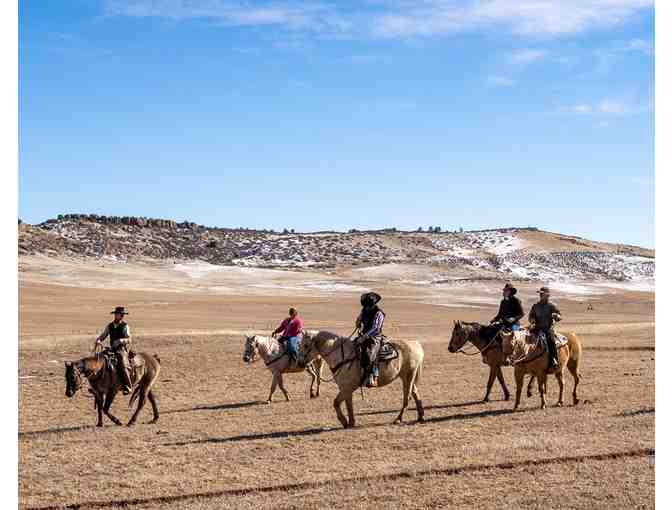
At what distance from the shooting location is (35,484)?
13188mm

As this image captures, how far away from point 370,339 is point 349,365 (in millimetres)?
734

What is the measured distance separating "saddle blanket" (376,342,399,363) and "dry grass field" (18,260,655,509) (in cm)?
146

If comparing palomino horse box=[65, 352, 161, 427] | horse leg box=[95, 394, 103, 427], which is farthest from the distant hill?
horse leg box=[95, 394, 103, 427]

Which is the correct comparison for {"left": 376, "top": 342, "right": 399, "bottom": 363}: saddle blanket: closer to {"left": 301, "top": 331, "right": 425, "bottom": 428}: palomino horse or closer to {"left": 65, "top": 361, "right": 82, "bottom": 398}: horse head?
{"left": 301, "top": 331, "right": 425, "bottom": 428}: palomino horse

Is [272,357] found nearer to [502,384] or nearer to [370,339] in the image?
[370,339]

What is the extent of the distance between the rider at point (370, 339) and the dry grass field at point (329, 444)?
1.21m

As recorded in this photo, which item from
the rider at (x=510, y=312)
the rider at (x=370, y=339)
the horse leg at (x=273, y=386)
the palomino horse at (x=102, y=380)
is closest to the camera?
the rider at (x=370, y=339)

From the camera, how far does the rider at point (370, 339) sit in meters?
17.4

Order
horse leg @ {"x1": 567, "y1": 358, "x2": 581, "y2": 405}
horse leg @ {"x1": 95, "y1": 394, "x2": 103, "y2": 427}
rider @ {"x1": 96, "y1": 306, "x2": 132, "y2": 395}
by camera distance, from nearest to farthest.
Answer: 1. horse leg @ {"x1": 95, "y1": 394, "x2": 103, "y2": 427}
2. rider @ {"x1": 96, "y1": 306, "x2": 132, "y2": 395}
3. horse leg @ {"x1": 567, "y1": 358, "x2": 581, "y2": 405}

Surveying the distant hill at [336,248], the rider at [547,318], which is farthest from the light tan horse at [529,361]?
the distant hill at [336,248]

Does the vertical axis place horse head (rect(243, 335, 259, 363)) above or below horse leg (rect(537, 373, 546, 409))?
above

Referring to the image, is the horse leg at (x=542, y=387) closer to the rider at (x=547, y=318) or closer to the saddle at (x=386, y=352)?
the rider at (x=547, y=318)

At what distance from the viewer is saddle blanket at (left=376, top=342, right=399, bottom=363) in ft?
58.5

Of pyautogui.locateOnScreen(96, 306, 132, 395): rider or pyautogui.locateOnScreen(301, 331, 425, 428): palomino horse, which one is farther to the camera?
pyautogui.locateOnScreen(96, 306, 132, 395): rider
